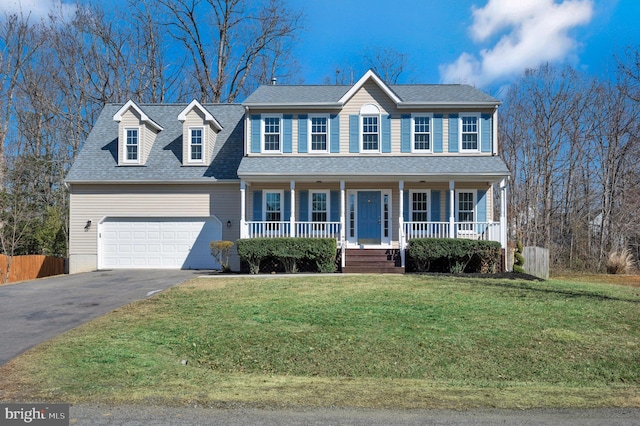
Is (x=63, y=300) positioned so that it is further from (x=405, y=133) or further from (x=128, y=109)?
(x=405, y=133)

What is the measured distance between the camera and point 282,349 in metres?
7.79

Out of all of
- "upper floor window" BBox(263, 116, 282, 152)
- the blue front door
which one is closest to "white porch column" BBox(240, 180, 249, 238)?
"upper floor window" BBox(263, 116, 282, 152)

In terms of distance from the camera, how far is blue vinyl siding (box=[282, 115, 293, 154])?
19656 millimetres

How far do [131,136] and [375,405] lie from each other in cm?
1855

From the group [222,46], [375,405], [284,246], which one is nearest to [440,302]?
[375,405]

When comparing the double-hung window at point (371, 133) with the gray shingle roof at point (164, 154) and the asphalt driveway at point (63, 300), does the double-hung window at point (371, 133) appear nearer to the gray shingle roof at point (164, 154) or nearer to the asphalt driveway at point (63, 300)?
the gray shingle roof at point (164, 154)

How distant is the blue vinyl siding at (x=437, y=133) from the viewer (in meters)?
19.6

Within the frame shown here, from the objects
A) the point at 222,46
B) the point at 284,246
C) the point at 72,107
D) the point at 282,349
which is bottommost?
the point at 282,349

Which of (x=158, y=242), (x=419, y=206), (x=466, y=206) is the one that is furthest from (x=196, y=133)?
(x=466, y=206)

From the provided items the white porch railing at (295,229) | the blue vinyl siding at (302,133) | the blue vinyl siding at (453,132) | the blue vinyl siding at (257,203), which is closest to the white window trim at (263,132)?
the blue vinyl siding at (302,133)

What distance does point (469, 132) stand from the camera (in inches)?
767

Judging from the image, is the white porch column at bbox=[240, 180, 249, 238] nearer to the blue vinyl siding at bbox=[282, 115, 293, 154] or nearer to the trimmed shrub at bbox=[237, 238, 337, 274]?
the trimmed shrub at bbox=[237, 238, 337, 274]

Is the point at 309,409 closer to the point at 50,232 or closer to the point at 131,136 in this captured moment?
the point at 131,136

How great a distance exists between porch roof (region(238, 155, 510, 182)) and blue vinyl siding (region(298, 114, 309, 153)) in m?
0.51
